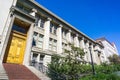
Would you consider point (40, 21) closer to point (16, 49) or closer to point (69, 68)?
point (16, 49)

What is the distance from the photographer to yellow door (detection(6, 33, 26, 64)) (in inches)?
468

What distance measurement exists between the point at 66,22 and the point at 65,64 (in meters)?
12.8

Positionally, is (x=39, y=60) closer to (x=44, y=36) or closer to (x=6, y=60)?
(x=44, y=36)

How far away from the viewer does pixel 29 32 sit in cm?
1365

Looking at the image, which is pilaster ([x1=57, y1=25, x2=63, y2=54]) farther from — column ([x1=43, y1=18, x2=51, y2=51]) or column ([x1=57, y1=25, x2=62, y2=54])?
column ([x1=43, y1=18, x2=51, y2=51])

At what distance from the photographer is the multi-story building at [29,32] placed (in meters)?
11.9

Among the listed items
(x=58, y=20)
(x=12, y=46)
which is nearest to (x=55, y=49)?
(x=58, y=20)

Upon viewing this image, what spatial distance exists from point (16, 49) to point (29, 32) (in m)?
2.53

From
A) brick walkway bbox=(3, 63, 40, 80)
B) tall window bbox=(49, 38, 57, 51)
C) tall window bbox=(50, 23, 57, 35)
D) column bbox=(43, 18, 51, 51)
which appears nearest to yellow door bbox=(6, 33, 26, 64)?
brick walkway bbox=(3, 63, 40, 80)

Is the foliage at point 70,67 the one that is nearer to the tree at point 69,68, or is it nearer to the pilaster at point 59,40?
the tree at point 69,68

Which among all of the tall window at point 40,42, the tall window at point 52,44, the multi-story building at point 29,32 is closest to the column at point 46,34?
the multi-story building at point 29,32

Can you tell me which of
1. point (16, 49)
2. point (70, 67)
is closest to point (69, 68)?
point (70, 67)

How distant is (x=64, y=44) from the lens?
870 inches

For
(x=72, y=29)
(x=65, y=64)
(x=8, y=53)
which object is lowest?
(x=65, y=64)
